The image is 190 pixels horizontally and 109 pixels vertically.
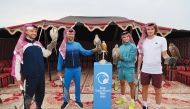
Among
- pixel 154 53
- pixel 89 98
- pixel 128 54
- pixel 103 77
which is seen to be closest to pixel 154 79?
pixel 154 53

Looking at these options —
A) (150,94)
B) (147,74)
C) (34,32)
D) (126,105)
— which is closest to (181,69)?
(150,94)

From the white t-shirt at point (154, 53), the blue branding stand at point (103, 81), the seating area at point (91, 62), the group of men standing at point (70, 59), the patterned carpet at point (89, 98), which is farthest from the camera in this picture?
the seating area at point (91, 62)

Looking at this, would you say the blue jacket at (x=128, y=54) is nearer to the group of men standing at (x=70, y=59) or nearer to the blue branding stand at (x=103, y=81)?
the group of men standing at (x=70, y=59)

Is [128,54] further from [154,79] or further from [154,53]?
[154,79]

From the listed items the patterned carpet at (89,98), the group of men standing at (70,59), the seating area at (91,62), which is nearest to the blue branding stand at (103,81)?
the group of men standing at (70,59)

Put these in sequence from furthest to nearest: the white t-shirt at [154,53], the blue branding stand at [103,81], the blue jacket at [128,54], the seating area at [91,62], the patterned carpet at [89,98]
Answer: the seating area at [91,62], the patterned carpet at [89,98], the blue jacket at [128,54], the blue branding stand at [103,81], the white t-shirt at [154,53]

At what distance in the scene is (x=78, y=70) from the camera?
3178mm

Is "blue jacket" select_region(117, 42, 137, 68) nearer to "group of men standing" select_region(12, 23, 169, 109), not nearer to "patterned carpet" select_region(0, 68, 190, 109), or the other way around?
"group of men standing" select_region(12, 23, 169, 109)

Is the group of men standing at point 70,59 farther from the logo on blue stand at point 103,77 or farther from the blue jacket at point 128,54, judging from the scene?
the logo on blue stand at point 103,77

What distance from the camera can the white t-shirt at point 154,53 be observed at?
8.36 ft

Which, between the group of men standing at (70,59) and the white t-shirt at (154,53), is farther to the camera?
the white t-shirt at (154,53)

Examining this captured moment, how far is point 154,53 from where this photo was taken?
8.48 ft

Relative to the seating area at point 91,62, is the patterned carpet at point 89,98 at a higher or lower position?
lower

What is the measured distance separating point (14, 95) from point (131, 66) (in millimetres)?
3368
